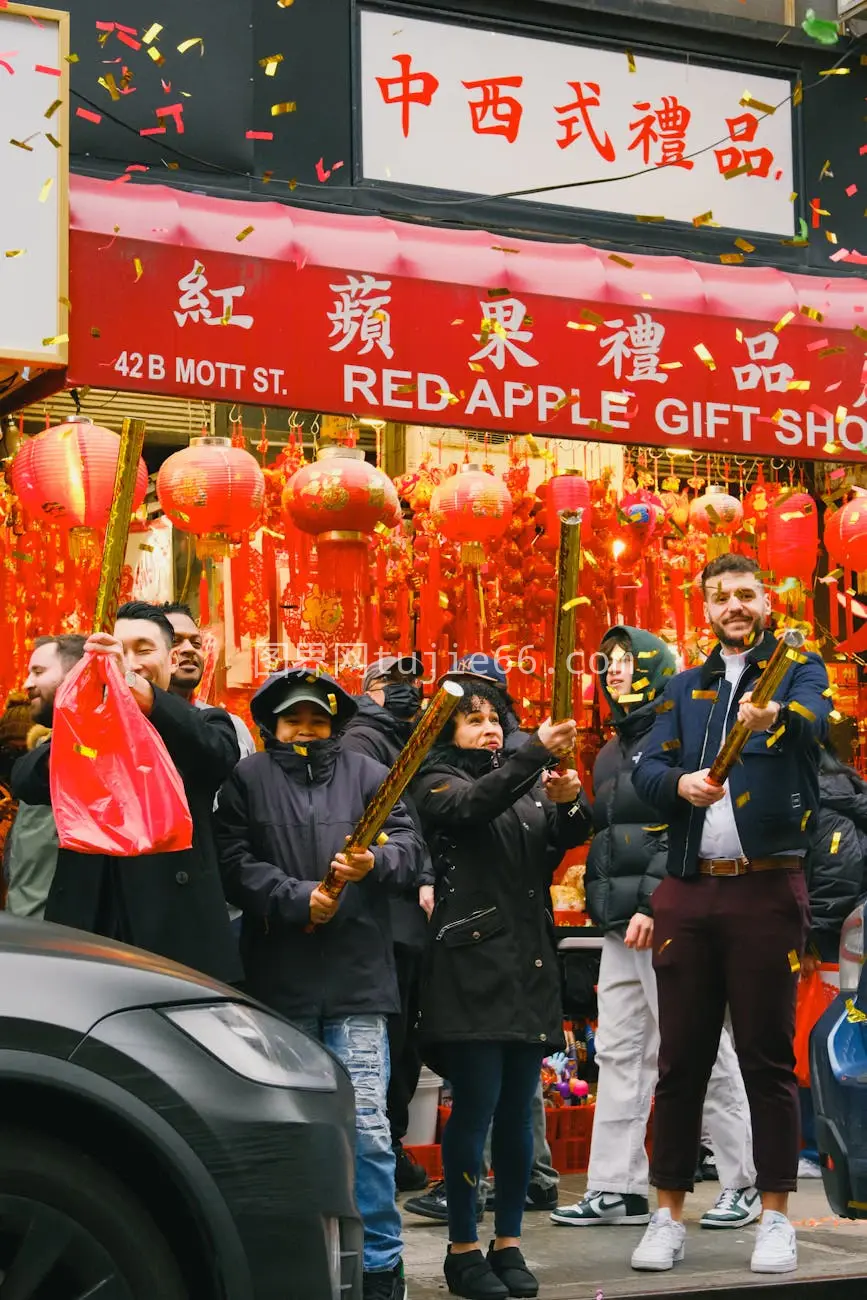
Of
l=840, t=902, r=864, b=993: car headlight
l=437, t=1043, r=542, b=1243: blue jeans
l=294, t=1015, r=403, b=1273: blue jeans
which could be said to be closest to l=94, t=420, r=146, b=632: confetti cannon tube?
l=294, t=1015, r=403, b=1273: blue jeans

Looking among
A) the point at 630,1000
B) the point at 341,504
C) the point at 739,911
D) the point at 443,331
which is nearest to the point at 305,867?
the point at 739,911

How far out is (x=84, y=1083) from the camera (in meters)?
3.35

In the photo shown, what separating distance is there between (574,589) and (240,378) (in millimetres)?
2527

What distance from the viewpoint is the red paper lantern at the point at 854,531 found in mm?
9945

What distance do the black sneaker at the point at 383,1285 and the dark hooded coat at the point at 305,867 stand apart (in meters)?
0.73

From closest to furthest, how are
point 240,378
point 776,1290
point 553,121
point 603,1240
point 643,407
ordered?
1. point 776,1290
2. point 603,1240
3. point 240,378
4. point 643,407
5. point 553,121

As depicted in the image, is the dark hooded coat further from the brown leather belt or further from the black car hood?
the black car hood

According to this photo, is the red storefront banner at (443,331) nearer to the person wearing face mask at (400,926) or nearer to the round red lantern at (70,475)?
the round red lantern at (70,475)

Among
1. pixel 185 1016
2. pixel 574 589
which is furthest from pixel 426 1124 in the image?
pixel 185 1016

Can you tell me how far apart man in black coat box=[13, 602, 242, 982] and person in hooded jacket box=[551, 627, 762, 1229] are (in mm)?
2029

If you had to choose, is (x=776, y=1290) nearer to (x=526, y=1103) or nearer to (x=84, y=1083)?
(x=526, y=1103)

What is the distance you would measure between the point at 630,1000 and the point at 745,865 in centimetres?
125

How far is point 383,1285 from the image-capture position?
5.27 m

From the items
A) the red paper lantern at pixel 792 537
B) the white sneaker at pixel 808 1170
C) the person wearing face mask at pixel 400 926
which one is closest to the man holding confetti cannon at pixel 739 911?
the person wearing face mask at pixel 400 926
